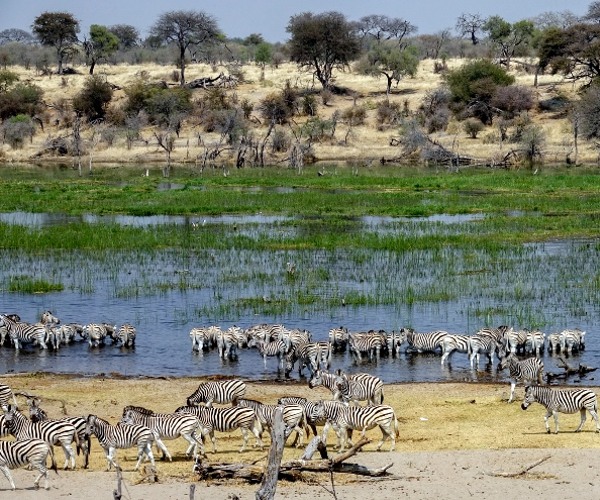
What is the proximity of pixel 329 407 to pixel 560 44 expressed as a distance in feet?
256

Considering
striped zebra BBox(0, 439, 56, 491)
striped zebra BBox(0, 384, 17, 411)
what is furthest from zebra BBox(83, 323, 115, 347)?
striped zebra BBox(0, 439, 56, 491)

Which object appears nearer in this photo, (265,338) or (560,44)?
(265,338)

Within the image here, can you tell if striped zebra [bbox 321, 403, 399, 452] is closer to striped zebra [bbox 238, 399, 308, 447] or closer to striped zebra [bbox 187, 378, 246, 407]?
striped zebra [bbox 238, 399, 308, 447]

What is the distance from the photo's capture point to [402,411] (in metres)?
18.2

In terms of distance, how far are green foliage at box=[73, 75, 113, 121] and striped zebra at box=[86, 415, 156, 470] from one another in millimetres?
80944

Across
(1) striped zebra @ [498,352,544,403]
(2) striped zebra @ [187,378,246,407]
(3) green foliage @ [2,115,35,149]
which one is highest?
(3) green foliage @ [2,115,35,149]

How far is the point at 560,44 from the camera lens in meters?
88.4

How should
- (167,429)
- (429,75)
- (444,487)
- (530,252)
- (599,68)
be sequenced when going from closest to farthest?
(444,487) → (167,429) → (530,252) → (599,68) → (429,75)

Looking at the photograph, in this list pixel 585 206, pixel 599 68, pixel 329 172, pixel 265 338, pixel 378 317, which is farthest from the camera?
pixel 599 68

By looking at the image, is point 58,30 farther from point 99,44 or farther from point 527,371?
point 527,371

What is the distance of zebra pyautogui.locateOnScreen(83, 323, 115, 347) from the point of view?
79.3ft

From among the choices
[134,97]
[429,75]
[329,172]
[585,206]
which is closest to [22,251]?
[585,206]

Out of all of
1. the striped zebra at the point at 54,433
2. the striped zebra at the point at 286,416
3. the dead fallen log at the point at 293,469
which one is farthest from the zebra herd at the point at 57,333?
the dead fallen log at the point at 293,469

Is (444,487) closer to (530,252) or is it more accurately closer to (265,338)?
(265,338)
